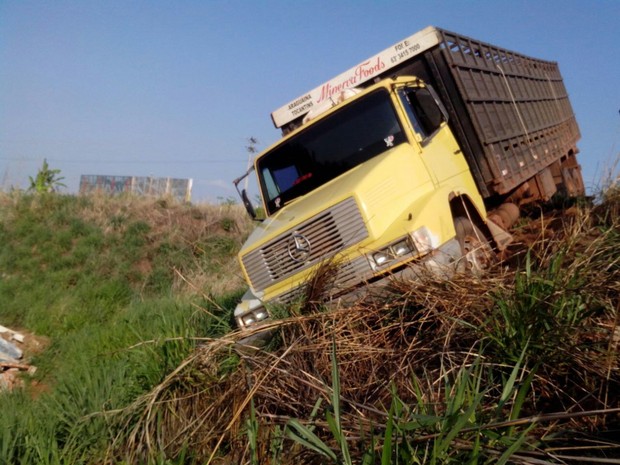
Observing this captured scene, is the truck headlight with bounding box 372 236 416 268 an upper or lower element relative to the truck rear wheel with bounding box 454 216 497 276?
upper

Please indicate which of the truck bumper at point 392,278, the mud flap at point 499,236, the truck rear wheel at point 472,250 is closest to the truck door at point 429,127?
the truck rear wheel at point 472,250

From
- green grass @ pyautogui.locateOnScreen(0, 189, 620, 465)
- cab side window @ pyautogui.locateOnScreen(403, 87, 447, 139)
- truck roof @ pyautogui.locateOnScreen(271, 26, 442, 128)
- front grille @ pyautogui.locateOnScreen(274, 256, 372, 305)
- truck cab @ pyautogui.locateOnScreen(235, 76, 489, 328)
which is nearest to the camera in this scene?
green grass @ pyautogui.locateOnScreen(0, 189, 620, 465)

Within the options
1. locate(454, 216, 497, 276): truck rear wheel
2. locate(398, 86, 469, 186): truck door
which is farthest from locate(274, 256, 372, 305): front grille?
locate(398, 86, 469, 186): truck door

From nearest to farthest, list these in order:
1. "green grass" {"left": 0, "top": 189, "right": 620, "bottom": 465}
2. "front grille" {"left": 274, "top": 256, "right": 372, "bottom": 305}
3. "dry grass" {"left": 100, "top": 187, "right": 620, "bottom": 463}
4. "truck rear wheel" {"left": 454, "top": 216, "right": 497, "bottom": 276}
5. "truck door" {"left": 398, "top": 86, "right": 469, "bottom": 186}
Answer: "green grass" {"left": 0, "top": 189, "right": 620, "bottom": 465}
"dry grass" {"left": 100, "top": 187, "right": 620, "bottom": 463}
"truck rear wheel" {"left": 454, "top": 216, "right": 497, "bottom": 276}
"front grille" {"left": 274, "top": 256, "right": 372, "bottom": 305}
"truck door" {"left": 398, "top": 86, "right": 469, "bottom": 186}

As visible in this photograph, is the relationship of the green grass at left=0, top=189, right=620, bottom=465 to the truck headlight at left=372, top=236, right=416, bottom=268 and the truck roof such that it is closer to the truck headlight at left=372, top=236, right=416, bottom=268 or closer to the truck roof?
the truck headlight at left=372, top=236, right=416, bottom=268

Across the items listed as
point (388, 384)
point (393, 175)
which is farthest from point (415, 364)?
point (393, 175)

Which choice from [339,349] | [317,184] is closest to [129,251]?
[317,184]

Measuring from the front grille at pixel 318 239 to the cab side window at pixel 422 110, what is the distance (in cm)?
163

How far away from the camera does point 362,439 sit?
86.9 inches

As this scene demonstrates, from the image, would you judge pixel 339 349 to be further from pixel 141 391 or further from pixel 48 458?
pixel 48 458

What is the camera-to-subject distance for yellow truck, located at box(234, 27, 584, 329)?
414cm

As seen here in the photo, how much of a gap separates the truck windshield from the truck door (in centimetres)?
25

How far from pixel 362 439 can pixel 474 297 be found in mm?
1316

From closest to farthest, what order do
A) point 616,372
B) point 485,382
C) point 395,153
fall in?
1. point 616,372
2. point 485,382
3. point 395,153
